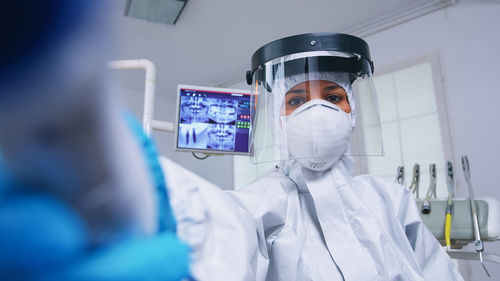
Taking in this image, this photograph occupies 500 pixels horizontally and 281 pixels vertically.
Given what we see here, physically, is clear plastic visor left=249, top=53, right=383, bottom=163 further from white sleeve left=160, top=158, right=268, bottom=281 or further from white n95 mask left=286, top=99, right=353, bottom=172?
white sleeve left=160, top=158, right=268, bottom=281

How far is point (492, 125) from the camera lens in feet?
8.02

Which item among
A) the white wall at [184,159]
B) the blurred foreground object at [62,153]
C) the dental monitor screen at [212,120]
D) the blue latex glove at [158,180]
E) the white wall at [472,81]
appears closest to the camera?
the blurred foreground object at [62,153]

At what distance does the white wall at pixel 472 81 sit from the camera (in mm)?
2428

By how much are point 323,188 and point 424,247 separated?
31 cm

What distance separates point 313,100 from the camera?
96 centimetres

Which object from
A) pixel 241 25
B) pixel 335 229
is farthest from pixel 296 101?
pixel 241 25

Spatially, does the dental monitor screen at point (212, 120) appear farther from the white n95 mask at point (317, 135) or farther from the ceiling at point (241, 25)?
the ceiling at point (241, 25)

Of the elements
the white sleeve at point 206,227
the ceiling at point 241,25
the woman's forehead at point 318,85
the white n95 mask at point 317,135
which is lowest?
the white sleeve at point 206,227

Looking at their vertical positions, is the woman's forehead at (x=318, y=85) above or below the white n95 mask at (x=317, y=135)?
above

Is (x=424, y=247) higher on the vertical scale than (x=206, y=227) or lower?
lower

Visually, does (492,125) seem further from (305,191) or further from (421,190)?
(305,191)

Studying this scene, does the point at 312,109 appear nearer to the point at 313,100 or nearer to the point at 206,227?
the point at 313,100

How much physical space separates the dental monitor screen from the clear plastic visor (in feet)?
1.23

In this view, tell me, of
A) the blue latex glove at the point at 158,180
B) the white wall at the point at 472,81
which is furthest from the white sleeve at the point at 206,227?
the white wall at the point at 472,81
